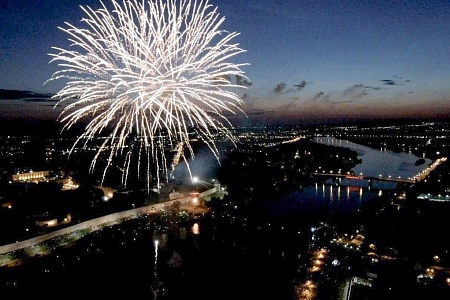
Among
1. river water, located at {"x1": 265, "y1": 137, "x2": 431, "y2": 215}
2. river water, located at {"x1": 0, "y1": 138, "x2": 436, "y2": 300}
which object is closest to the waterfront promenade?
river water, located at {"x1": 0, "y1": 138, "x2": 436, "y2": 300}

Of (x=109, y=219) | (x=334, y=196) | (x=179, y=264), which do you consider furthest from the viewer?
(x=334, y=196)

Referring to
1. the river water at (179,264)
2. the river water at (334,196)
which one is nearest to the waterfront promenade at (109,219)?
the river water at (179,264)

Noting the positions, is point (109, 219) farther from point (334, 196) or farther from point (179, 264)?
point (334, 196)

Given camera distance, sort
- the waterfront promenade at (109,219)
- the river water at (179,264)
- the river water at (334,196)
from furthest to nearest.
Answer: the river water at (334,196) → the waterfront promenade at (109,219) → the river water at (179,264)

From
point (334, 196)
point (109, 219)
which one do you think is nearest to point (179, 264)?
point (109, 219)

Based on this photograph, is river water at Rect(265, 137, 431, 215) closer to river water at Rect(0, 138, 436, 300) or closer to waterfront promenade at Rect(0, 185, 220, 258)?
waterfront promenade at Rect(0, 185, 220, 258)

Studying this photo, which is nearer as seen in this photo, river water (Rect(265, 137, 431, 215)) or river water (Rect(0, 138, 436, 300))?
river water (Rect(0, 138, 436, 300))

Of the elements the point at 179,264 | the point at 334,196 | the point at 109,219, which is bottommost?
the point at 334,196

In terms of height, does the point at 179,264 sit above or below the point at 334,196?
above

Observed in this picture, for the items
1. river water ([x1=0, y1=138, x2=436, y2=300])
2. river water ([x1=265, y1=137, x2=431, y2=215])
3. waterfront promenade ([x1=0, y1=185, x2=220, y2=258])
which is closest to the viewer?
river water ([x1=0, y1=138, x2=436, y2=300])

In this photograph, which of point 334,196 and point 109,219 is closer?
point 109,219

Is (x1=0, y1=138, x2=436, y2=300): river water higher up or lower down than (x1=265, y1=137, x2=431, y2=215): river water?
higher up

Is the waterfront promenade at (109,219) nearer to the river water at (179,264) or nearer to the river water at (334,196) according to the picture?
the river water at (179,264)
